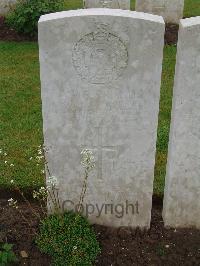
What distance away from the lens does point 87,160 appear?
3.41m

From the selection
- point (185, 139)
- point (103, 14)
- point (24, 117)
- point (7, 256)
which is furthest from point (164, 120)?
point (7, 256)

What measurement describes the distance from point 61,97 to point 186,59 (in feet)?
3.05

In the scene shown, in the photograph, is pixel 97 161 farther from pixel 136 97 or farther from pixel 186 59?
pixel 186 59

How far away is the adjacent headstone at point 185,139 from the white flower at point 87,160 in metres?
0.61

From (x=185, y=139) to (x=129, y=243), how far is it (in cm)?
97

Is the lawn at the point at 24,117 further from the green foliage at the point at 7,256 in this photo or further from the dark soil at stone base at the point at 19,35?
the green foliage at the point at 7,256

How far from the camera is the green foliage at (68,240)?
3463mm

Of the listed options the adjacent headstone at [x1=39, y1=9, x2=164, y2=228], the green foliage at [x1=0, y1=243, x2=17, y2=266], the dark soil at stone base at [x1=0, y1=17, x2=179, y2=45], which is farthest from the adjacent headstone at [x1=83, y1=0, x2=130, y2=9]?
the green foliage at [x1=0, y1=243, x2=17, y2=266]

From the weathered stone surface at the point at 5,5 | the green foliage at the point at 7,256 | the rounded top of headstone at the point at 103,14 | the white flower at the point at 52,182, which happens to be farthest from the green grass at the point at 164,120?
the weathered stone surface at the point at 5,5

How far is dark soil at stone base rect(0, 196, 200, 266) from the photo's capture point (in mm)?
3611

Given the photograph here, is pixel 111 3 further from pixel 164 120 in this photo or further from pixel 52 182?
pixel 52 182

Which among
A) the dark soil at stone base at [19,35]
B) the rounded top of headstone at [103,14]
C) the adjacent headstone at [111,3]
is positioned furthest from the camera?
the adjacent headstone at [111,3]

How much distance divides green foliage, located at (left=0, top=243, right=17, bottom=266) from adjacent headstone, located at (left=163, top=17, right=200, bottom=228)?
1284 mm

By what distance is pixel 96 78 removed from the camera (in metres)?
3.30
